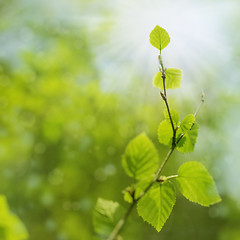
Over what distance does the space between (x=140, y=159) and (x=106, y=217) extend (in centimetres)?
6

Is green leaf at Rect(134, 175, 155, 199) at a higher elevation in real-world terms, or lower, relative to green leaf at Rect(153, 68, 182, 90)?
lower

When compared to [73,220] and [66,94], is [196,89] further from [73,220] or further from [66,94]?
[73,220]

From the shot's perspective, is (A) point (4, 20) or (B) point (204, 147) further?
(B) point (204, 147)

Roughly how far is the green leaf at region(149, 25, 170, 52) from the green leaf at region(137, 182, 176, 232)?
109 mm

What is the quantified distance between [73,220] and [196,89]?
258cm

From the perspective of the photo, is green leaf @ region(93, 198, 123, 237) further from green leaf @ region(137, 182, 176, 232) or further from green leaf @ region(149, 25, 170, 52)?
green leaf @ region(149, 25, 170, 52)

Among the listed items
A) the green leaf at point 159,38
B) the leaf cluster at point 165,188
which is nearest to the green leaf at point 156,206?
the leaf cluster at point 165,188

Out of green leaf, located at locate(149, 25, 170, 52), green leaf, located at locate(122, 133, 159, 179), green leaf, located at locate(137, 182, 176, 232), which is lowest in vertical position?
green leaf, located at locate(137, 182, 176, 232)

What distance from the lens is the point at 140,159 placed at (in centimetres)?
22

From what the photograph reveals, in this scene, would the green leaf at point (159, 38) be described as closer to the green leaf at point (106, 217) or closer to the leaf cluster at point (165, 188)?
the leaf cluster at point (165, 188)

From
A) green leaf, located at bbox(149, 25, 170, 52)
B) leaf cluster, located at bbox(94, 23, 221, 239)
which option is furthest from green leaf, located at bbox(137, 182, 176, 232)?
green leaf, located at bbox(149, 25, 170, 52)

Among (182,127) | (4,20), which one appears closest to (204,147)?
(4,20)

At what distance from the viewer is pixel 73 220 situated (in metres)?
3.11

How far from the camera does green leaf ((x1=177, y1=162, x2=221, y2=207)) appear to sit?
186 millimetres
